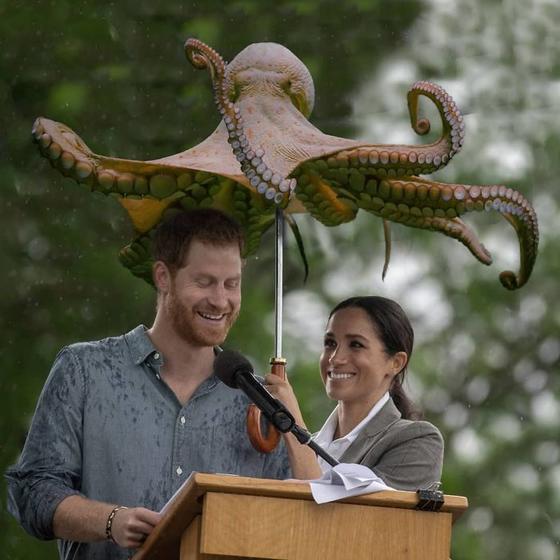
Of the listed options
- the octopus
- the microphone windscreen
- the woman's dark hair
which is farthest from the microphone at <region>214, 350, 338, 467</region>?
the woman's dark hair

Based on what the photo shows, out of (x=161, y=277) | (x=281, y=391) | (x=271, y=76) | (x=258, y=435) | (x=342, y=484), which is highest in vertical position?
(x=271, y=76)

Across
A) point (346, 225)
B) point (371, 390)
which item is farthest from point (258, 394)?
point (346, 225)

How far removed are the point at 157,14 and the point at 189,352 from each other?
15.1 feet

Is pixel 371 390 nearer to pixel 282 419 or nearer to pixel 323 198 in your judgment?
pixel 323 198

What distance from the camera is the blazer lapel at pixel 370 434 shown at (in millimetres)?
5164

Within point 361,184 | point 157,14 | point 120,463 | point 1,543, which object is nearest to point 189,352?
point 120,463

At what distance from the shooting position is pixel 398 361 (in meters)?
5.48

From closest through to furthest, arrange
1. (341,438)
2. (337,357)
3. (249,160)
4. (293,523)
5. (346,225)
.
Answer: (293,523) < (249,160) < (341,438) < (337,357) < (346,225)

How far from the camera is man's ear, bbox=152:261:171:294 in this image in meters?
4.58

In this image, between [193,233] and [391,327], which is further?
[391,327]

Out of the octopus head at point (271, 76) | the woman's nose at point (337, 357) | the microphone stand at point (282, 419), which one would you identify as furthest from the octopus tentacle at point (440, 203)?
the microphone stand at point (282, 419)

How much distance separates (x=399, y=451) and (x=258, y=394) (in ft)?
3.57

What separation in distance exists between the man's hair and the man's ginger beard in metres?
0.07

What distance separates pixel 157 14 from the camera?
29.2ft
